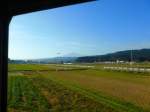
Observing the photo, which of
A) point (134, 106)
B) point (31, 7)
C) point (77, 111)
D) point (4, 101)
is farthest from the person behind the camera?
point (134, 106)

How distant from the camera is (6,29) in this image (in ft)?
12.4

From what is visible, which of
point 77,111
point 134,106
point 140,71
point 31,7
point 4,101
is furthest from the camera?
point 140,71

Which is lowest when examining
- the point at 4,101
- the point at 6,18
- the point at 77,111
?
the point at 77,111

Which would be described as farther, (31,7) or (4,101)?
(31,7)

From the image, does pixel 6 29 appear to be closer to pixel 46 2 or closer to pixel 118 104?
pixel 46 2

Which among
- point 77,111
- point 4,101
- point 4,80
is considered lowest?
point 77,111

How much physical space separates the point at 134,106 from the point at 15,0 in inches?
462

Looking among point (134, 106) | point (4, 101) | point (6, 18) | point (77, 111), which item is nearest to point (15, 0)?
point (6, 18)

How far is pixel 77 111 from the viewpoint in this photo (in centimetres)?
1341

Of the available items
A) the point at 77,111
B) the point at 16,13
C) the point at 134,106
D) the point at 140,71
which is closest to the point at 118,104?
the point at 134,106

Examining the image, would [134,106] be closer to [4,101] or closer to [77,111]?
[77,111]

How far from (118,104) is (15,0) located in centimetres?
1218

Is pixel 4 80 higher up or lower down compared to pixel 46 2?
lower down

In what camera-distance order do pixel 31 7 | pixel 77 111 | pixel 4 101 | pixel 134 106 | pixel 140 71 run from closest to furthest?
1. pixel 4 101
2. pixel 31 7
3. pixel 77 111
4. pixel 134 106
5. pixel 140 71
